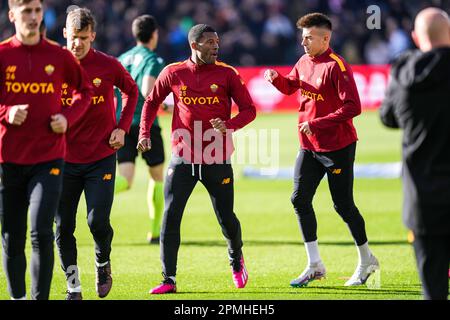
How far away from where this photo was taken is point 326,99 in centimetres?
944

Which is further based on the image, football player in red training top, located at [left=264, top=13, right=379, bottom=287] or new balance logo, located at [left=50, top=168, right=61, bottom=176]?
football player in red training top, located at [left=264, top=13, right=379, bottom=287]

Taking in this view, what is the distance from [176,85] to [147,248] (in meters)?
3.27

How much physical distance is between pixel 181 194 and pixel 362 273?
1976 mm

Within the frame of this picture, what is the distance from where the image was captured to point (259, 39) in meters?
32.9

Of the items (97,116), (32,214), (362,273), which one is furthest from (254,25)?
(32,214)

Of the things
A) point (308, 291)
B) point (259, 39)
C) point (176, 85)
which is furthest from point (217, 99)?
point (259, 39)

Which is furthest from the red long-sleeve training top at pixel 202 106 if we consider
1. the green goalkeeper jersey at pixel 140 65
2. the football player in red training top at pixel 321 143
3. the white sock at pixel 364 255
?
the green goalkeeper jersey at pixel 140 65

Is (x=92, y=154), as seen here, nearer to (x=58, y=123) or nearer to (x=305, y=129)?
(x=58, y=123)

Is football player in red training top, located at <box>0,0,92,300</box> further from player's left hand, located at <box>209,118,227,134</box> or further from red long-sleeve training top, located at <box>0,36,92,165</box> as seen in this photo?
player's left hand, located at <box>209,118,227,134</box>

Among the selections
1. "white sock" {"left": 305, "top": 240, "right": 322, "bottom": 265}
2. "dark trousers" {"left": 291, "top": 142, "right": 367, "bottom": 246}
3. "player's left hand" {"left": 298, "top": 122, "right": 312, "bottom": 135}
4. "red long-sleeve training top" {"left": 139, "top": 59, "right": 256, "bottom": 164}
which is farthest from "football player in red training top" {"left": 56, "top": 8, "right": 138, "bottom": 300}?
"white sock" {"left": 305, "top": 240, "right": 322, "bottom": 265}

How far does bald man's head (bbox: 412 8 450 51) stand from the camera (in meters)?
6.43

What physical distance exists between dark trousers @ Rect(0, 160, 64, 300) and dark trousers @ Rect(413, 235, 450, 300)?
2728 mm

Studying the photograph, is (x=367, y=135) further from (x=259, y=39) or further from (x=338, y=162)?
(x=338, y=162)

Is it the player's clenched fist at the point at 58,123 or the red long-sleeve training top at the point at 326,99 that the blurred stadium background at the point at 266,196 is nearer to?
the red long-sleeve training top at the point at 326,99
